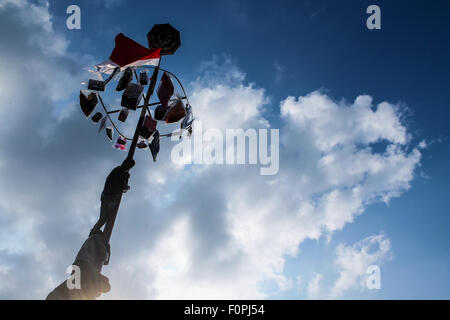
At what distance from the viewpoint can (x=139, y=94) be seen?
6.99m

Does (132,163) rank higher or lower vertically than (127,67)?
lower

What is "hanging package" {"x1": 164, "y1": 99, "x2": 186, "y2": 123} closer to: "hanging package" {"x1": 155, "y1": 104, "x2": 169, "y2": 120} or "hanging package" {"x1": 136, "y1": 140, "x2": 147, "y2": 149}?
"hanging package" {"x1": 155, "y1": 104, "x2": 169, "y2": 120}

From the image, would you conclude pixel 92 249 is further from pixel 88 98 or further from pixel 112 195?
pixel 88 98

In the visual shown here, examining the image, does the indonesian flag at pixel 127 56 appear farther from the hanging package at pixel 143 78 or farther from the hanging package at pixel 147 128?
the hanging package at pixel 147 128

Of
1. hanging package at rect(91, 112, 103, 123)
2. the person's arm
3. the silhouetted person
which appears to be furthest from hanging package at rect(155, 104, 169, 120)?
the person's arm

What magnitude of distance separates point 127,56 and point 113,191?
411cm

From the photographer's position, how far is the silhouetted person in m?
5.22

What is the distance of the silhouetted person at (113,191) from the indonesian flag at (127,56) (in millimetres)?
3299

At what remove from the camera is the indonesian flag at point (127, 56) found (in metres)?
7.41

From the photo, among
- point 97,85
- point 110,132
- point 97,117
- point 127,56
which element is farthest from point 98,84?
point 110,132

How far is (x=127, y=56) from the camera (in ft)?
24.4

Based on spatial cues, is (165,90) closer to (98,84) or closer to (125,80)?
(125,80)
